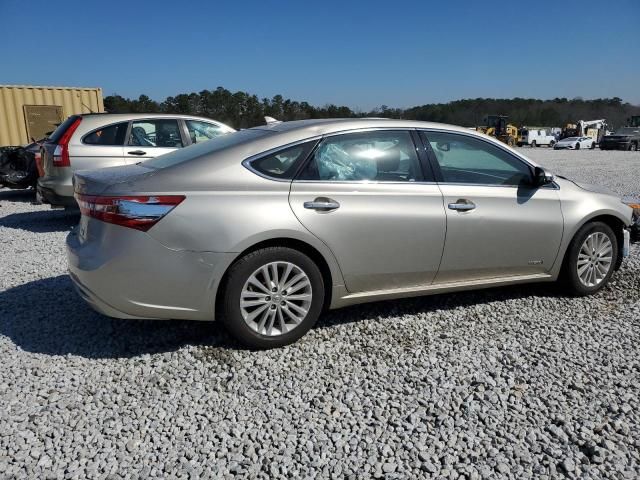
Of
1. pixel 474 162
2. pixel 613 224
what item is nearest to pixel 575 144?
pixel 613 224

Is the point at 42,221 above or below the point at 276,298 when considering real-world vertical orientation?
below

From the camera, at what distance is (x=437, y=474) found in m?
2.27

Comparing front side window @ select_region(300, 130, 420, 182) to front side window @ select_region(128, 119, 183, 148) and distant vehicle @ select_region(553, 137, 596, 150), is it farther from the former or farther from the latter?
distant vehicle @ select_region(553, 137, 596, 150)

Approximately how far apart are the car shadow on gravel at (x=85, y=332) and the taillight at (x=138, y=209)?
964 mm

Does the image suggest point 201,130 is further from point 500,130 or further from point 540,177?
point 500,130

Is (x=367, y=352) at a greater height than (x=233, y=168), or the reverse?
(x=233, y=168)

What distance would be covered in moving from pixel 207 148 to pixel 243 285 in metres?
1.11

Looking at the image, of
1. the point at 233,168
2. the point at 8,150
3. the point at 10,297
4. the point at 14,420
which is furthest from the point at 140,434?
the point at 8,150

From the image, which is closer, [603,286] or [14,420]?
[14,420]

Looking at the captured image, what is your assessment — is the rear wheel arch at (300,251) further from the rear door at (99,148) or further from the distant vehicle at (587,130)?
the distant vehicle at (587,130)

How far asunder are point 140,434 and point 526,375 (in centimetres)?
232

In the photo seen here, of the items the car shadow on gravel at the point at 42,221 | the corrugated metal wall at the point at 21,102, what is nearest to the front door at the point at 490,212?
the car shadow on gravel at the point at 42,221

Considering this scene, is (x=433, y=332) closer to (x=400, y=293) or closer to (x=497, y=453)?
(x=400, y=293)

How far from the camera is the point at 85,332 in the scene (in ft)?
12.2
